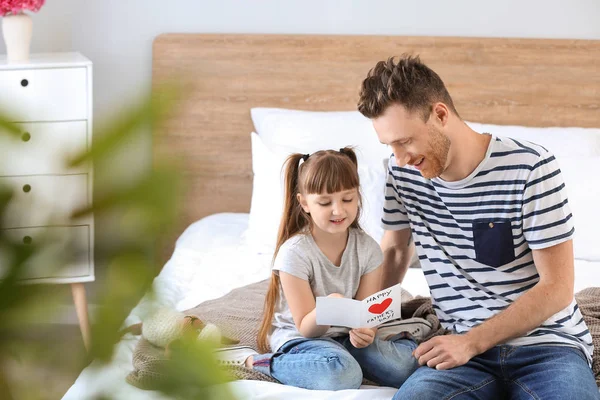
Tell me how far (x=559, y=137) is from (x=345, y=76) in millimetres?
788

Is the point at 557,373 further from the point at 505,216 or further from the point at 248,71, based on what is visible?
the point at 248,71

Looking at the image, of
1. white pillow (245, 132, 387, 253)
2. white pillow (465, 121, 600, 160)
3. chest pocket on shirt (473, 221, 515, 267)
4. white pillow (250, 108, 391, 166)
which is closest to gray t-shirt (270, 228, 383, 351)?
chest pocket on shirt (473, 221, 515, 267)

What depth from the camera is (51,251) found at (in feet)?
0.68

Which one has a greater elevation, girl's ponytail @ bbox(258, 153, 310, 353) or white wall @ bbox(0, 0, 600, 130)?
white wall @ bbox(0, 0, 600, 130)

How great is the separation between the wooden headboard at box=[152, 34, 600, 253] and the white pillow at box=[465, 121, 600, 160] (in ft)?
0.65

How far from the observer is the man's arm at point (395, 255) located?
1789 mm

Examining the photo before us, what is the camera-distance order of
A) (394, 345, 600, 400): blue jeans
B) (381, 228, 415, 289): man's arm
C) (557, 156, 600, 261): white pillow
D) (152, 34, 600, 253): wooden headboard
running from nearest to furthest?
(394, 345, 600, 400): blue jeans < (381, 228, 415, 289): man's arm < (557, 156, 600, 261): white pillow < (152, 34, 600, 253): wooden headboard

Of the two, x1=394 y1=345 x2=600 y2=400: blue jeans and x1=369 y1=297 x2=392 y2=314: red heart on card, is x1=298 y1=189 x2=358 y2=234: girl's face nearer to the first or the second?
x1=369 y1=297 x2=392 y2=314: red heart on card

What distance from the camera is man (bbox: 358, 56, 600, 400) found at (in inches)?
58.1

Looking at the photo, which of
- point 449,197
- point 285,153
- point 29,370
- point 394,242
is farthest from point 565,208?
point 29,370

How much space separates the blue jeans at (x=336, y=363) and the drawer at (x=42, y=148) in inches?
53.5

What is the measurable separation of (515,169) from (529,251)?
173 millimetres

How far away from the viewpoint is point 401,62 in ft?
5.11

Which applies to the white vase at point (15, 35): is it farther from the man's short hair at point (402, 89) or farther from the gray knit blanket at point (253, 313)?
the man's short hair at point (402, 89)
